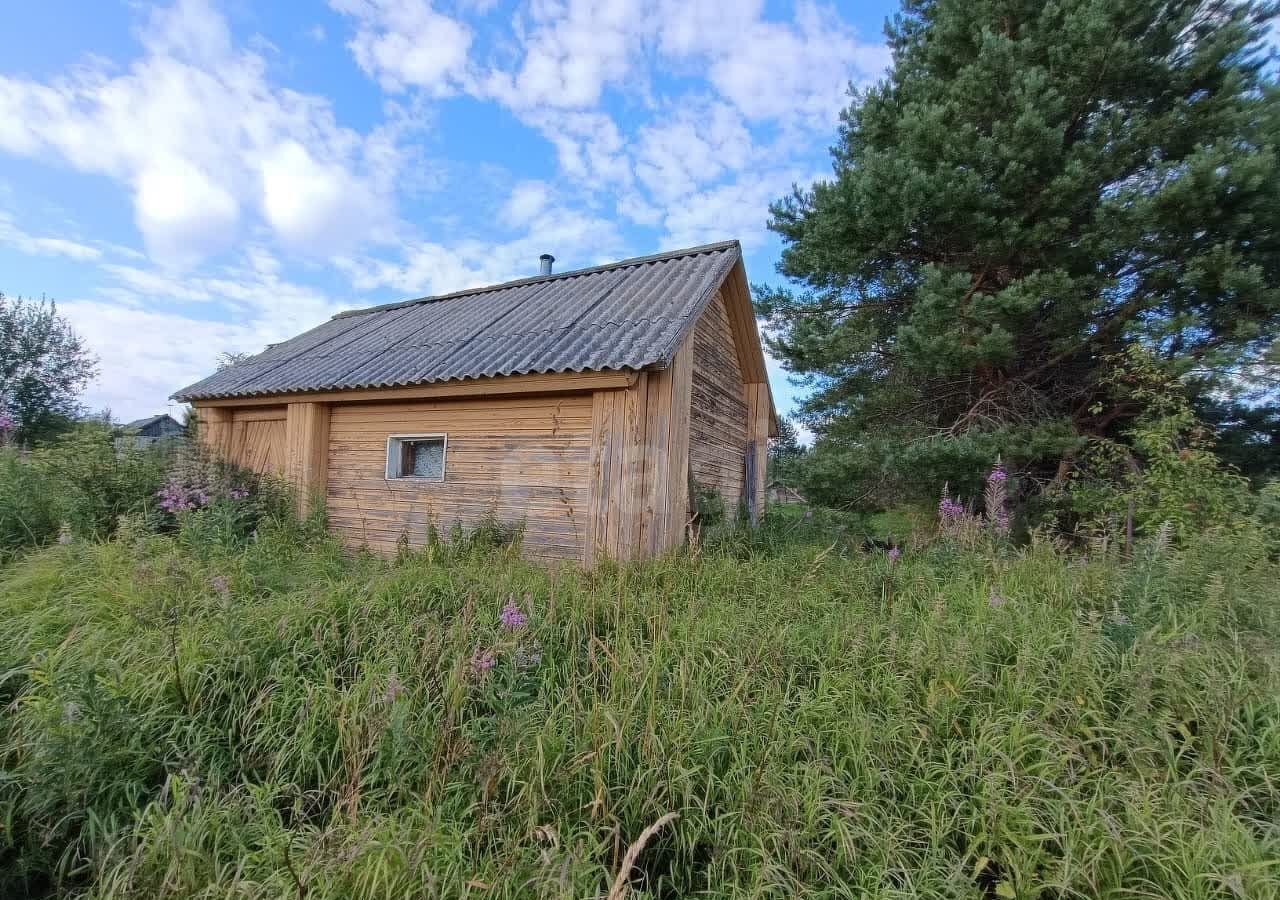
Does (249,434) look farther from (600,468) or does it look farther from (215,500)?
(600,468)

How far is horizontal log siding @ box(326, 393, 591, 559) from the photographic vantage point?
225 inches

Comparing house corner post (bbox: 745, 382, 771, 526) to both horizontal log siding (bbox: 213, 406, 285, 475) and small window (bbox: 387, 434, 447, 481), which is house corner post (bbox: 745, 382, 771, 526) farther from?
horizontal log siding (bbox: 213, 406, 285, 475)

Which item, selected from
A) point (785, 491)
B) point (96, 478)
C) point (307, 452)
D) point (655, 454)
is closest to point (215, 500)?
point (307, 452)

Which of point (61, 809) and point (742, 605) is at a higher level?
point (742, 605)

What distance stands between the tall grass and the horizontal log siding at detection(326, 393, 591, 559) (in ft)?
7.89

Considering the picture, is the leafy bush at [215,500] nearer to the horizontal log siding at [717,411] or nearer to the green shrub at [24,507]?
the green shrub at [24,507]

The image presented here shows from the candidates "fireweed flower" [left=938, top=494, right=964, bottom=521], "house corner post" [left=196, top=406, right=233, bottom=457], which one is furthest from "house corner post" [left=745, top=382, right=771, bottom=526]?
"house corner post" [left=196, top=406, right=233, bottom=457]

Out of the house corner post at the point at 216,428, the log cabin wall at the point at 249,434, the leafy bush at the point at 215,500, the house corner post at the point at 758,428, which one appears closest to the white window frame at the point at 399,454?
the leafy bush at the point at 215,500

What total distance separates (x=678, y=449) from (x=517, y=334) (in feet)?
9.74

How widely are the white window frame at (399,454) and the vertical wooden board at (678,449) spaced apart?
9.74 feet

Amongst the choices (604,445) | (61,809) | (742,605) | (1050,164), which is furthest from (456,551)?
(1050,164)

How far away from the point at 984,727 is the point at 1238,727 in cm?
108

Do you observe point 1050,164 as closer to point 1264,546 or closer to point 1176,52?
point 1176,52

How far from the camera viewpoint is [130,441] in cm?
673
